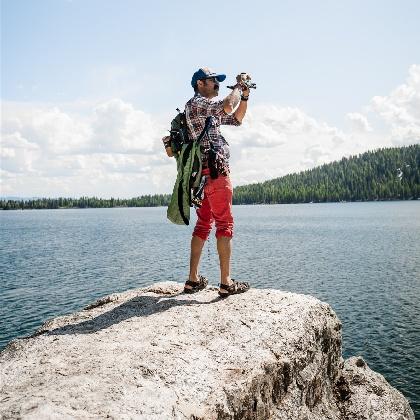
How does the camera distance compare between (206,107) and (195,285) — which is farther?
(195,285)

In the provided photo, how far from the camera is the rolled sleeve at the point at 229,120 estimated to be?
754cm

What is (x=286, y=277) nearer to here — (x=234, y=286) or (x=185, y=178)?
(x=234, y=286)

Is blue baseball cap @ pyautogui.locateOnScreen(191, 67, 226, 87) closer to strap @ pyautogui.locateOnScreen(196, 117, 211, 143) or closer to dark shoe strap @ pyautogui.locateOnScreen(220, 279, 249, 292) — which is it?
strap @ pyautogui.locateOnScreen(196, 117, 211, 143)

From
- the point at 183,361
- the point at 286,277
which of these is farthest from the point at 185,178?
the point at 286,277

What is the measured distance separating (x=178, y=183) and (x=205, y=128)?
1.14m

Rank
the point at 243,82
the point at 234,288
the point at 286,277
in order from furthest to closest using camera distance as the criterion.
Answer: the point at 286,277
the point at 234,288
the point at 243,82

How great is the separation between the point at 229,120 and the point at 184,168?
1.18m

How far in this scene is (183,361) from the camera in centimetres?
540

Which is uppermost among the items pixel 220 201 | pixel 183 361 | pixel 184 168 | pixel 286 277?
pixel 184 168

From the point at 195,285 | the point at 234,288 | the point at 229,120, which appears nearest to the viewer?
the point at 229,120

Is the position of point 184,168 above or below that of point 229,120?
below

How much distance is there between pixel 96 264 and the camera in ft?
154

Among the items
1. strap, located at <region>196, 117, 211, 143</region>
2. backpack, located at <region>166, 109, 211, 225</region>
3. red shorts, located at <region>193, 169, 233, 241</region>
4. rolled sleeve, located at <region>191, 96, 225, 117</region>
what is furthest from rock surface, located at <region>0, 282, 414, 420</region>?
rolled sleeve, located at <region>191, 96, 225, 117</region>

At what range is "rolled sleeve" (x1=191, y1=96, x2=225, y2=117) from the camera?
7.25 meters
